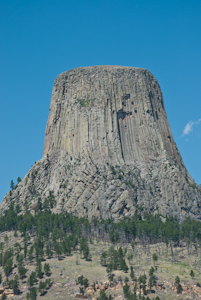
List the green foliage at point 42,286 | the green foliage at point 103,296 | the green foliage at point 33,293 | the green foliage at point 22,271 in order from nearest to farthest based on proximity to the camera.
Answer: the green foliage at point 103,296 < the green foliage at point 33,293 < the green foliage at point 42,286 < the green foliage at point 22,271

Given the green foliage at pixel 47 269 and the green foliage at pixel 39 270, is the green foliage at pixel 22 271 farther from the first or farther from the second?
the green foliage at pixel 47 269

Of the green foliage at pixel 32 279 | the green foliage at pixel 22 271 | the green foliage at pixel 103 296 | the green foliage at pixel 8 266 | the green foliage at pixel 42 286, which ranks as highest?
the green foliage at pixel 8 266

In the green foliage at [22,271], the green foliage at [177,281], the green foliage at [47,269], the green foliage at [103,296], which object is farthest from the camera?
the green foliage at [47,269]

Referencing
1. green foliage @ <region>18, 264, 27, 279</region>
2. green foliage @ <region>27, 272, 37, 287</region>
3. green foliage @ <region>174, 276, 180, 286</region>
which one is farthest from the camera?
green foliage @ <region>18, 264, 27, 279</region>

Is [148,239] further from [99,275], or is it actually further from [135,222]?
[99,275]

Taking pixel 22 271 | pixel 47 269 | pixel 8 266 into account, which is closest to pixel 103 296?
pixel 47 269

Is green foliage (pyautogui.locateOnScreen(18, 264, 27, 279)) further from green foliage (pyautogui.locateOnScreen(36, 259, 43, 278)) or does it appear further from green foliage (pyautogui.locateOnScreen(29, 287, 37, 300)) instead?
green foliage (pyautogui.locateOnScreen(29, 287, 37, 300))

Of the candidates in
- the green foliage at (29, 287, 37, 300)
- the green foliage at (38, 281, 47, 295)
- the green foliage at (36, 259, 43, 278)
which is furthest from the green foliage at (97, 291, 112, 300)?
the green foliage at (36, 259, 43, 278)

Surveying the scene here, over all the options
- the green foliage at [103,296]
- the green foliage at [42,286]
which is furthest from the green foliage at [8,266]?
the green foliage at [103,296]

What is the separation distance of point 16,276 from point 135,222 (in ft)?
213

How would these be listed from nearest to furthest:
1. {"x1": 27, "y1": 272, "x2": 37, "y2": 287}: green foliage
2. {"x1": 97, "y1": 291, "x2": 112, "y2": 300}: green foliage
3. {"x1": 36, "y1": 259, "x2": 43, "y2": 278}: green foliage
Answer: {"x1": 97, "y1": 291, "x2": 112, "y2": 300}: green foliage → {"x1": 27, "y1": 272, "x2": 37, "y2": 287}: green foliage → {"x1": 36, "y1": 259, "x2": 43, "y2": 278}: green foliage

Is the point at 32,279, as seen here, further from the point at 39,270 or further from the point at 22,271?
the point at 22,271

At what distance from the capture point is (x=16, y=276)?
493 ft

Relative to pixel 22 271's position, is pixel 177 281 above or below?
below
